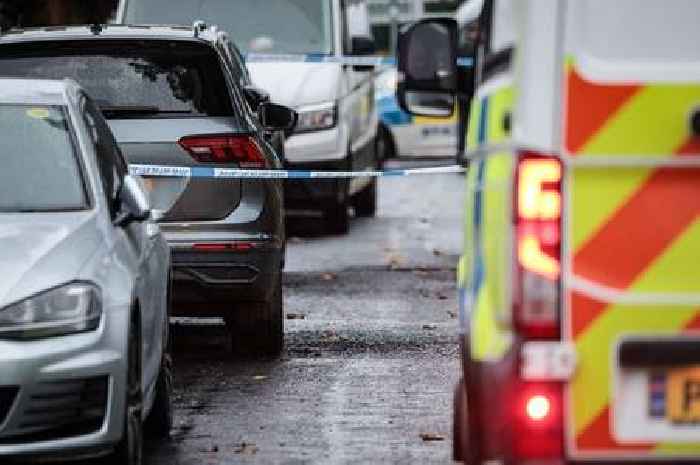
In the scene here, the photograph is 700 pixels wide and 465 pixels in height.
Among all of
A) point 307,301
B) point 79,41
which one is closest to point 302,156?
point 307,301

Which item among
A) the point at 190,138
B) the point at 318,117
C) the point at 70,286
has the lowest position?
the point at 318,117

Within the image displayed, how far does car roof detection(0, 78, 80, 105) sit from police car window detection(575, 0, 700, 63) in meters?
3.61

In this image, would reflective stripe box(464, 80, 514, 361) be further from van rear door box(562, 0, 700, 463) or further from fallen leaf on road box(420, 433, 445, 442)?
fallen leaf on road box(420, 433, 445, 442)

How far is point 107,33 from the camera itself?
12109mm

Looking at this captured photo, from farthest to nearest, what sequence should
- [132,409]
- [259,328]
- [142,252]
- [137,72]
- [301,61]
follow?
[301,61], [259,328], [137,72], [142,252], [132,409]

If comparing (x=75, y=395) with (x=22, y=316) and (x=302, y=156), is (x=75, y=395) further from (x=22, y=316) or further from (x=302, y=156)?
(x=302, y=156)

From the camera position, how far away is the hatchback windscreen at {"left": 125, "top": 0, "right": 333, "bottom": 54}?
20938mm

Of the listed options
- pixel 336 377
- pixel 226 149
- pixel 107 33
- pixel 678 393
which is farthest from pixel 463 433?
pixel 107 33

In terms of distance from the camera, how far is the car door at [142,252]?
8.60 metres

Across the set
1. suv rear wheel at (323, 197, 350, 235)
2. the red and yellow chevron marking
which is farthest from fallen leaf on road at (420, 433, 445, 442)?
suv rear wheel at (323, 197, 350, 235)

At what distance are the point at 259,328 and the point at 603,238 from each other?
6.61 meters

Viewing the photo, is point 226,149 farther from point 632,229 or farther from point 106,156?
point 632,229

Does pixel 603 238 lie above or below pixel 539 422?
above

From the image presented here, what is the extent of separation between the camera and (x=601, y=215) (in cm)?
581
